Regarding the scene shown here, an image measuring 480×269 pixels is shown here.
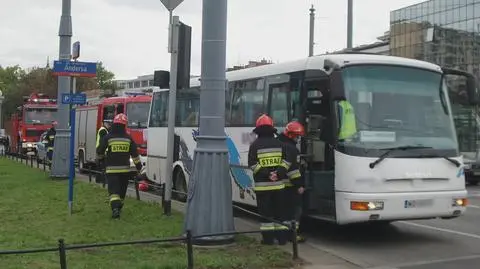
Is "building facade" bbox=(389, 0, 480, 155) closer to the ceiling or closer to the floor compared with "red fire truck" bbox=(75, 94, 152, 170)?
closer to the ceiling

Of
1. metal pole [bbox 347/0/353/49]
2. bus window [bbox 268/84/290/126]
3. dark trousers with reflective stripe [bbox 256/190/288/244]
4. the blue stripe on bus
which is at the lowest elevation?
dark trousers with reflective stripe [bbox 256/190/288/244]

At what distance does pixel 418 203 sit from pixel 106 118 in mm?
16150

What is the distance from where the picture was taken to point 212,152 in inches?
355

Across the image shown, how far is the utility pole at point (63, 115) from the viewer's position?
749 inches

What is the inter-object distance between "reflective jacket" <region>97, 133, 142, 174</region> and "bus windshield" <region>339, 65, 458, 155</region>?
429 centimetres

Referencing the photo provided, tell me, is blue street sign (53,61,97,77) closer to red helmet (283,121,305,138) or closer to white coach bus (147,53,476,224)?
white coach bus (147,53,476,224)

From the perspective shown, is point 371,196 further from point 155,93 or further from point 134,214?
point 155,93

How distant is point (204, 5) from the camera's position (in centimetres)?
916

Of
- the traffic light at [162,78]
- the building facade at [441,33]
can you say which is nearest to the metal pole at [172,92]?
the traffic light at [162,78]

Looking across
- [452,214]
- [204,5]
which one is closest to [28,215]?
[204,5]

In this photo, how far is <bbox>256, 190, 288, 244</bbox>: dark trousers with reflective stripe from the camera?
356 inches

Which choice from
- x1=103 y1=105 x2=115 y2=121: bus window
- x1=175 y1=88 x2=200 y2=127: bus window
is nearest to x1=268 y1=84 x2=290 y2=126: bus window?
x1=175 y1=88 x2=200 y2=127: bus window

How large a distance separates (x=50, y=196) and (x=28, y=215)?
2878 mm

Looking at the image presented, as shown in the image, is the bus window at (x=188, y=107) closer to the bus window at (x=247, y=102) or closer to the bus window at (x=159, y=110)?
the bus window at (x=159, y=110)
